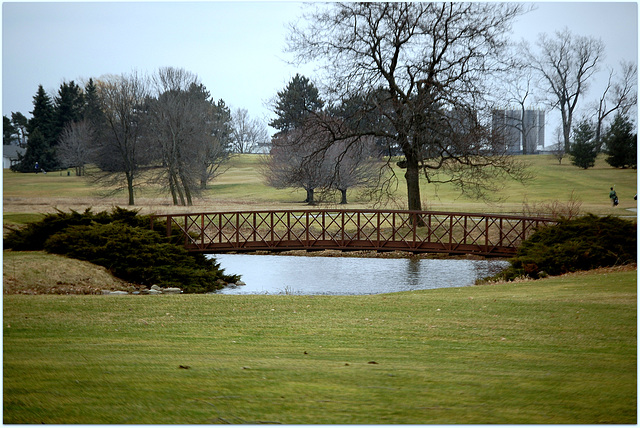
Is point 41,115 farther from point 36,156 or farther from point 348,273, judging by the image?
point 348,273

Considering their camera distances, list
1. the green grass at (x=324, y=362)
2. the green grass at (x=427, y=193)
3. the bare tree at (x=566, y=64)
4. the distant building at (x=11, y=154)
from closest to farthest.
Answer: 1. the green grass at (x=324, y=362)
2. the bare tree at (x=566, y=64)
3. the green grass at (x=427, y=193)
4. the distant building at (x=11, y=154)

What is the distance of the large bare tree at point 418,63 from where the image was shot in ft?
71.6

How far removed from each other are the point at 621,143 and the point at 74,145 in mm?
33793

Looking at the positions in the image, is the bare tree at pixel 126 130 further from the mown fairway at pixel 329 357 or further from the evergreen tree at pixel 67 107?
the mown fairway at pixel 329 357

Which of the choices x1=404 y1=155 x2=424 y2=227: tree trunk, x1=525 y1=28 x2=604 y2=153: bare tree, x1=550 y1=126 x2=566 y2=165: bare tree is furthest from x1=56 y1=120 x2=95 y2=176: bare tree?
x1=550 y1=126 x2=566 y2=165: bare tree

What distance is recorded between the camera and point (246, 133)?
48844 mm

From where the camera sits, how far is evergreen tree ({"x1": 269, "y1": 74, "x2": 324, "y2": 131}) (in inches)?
998

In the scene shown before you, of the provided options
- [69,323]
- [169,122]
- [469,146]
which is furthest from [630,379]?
[169,122]

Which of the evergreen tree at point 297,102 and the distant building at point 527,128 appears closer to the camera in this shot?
the evergreen tree at point 297,102

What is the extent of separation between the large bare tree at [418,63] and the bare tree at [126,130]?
15.4 m

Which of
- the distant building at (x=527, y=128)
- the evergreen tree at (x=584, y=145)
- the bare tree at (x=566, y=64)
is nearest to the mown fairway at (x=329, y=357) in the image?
the bare tree at (x=566, y=64)

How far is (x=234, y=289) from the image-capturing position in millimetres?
16578

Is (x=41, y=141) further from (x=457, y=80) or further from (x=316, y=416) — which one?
(x=316, y=416)

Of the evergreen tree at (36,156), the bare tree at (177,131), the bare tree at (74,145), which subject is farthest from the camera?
the bare tree at (74,145)
